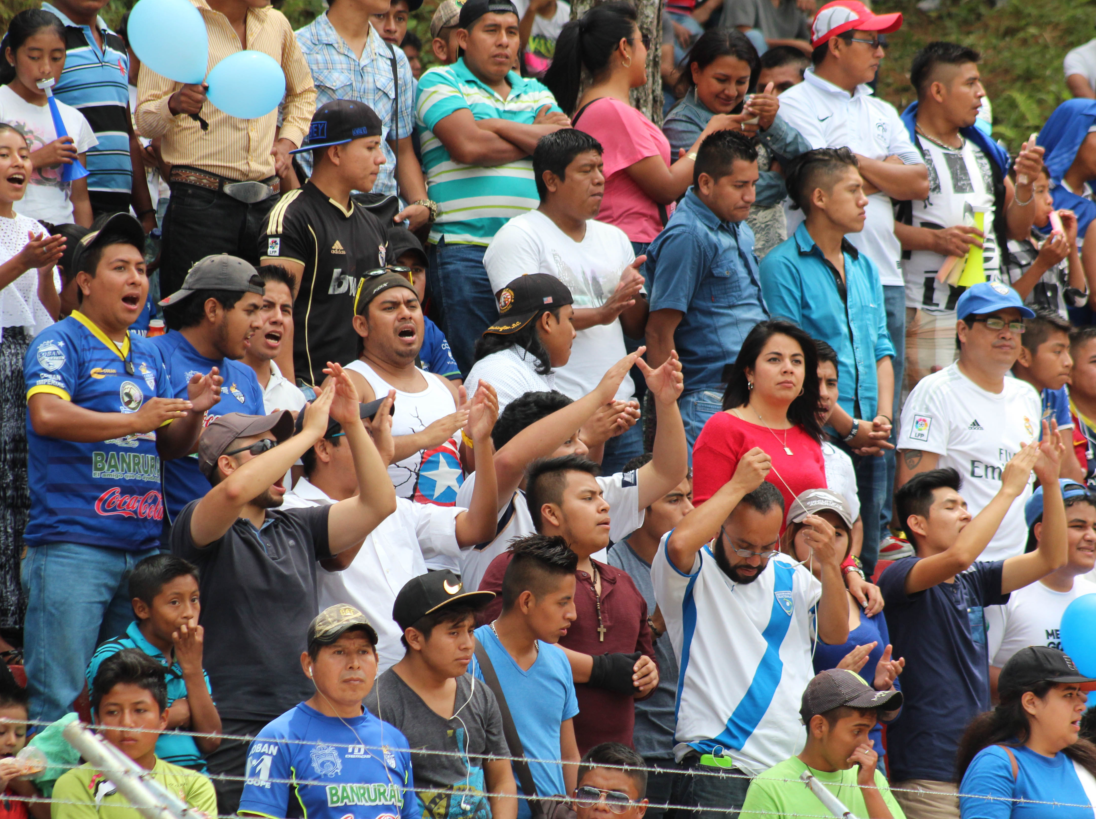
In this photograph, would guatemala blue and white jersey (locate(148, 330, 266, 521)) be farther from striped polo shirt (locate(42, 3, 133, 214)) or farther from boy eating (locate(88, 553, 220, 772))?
striped polo shirt (locate(42, 3, 133, 214))

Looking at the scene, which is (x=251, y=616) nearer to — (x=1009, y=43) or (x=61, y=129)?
(x=61, y=129)

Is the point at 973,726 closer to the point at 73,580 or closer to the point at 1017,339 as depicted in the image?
the point at 1017,339

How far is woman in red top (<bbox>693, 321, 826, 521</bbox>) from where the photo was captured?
619cm

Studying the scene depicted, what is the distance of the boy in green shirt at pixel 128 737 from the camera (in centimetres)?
414

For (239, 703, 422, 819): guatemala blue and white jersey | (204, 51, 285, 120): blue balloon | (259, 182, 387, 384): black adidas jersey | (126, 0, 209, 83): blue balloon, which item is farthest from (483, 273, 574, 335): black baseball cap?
(239, 703, 422, 819): guatemala blue and white jersey

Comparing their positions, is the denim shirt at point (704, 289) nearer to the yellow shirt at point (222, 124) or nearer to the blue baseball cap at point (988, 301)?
the blue baseball cap at point (988, 301)

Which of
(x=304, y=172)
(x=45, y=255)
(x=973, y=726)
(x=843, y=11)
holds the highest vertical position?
(x=843, y=11)

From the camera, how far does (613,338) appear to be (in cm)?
730

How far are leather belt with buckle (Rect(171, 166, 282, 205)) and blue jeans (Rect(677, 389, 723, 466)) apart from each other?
8.42ft

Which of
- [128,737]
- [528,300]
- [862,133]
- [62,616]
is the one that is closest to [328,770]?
[128,737]

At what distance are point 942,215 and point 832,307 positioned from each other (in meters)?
1.73

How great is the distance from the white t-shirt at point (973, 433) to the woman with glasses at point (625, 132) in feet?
6.41

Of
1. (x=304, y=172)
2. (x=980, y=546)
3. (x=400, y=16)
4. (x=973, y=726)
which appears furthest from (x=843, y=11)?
(x=973, y=726)

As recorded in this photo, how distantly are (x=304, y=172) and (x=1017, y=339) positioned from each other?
14.2 feet
